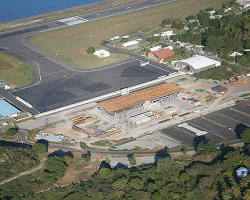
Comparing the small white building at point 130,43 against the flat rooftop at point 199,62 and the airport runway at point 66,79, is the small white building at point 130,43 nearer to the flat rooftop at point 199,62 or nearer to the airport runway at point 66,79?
the airport runway at point 66,79

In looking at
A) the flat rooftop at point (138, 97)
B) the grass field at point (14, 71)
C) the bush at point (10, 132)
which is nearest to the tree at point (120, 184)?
the flat rooftop at point (138, 97)

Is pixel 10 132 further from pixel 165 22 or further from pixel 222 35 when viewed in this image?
pixel 165 22

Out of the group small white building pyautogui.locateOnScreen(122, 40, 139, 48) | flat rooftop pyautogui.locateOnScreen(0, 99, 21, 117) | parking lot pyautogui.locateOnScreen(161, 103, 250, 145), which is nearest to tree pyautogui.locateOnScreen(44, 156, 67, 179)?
parking lot pyautogui.locateOnScreen(161, 103, 250, 145)

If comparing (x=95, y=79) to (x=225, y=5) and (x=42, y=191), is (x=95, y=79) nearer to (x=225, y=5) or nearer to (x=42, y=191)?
(x=42, y=191)

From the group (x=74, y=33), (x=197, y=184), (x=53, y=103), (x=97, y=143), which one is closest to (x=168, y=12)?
(x=74, y=33)

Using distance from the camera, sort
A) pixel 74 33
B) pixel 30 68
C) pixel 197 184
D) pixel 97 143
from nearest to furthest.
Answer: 1. pixel 197 184
2. pixel 97 143
3. pixel 30 68
4. pixel 74 33
